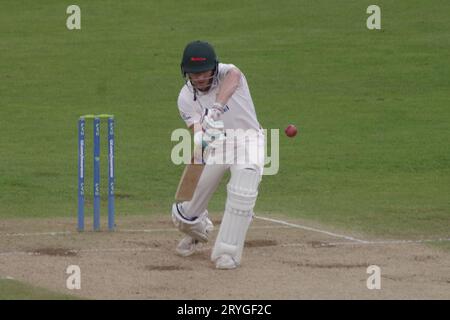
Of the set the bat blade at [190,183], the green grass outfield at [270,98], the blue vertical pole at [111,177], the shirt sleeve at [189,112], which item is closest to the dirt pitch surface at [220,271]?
the blue vertical pole at [111,177]

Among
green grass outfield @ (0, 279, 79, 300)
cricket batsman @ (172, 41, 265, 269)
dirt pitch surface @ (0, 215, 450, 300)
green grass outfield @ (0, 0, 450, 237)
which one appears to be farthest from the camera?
green grass outfield @ (0, 0, 450, 237)

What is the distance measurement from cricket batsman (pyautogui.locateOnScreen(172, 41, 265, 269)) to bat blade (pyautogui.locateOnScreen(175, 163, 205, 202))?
83 mm

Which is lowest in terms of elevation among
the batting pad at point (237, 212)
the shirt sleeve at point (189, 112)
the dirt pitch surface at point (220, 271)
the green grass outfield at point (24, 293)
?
the dirt pitch surface at point (220, 271)

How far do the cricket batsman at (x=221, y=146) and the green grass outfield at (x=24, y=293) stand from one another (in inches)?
72.6

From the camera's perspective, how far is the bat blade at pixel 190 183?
38.8ft

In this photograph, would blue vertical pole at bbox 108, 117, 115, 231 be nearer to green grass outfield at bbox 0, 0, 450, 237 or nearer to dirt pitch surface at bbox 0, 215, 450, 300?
dirt pitch surface at bbox 0, 215, 450, 300

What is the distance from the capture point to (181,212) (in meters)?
11.7

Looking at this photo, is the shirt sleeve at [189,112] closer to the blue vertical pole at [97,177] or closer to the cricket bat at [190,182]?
the cricket bat at [190,182]

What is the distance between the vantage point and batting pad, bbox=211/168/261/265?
11.1 m

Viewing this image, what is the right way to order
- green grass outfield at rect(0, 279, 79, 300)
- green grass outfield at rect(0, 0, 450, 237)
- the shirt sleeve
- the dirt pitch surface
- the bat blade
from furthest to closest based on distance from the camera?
green grass outfield at rect(0, 0, 450, 237)
the bat blade
the shirt sleeve
the dirt pitch surface
green grass outfield at rect(0, 279, 79, 300)

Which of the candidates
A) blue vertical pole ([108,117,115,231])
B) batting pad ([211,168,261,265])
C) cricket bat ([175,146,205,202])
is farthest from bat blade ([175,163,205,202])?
blue vertical pole ([108,117,115,231])

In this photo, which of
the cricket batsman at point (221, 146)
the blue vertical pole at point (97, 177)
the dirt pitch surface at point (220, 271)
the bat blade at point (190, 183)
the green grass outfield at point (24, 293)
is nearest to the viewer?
the green grass outfield at point (24, 293)

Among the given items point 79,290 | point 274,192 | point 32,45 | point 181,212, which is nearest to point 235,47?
point 32,45
